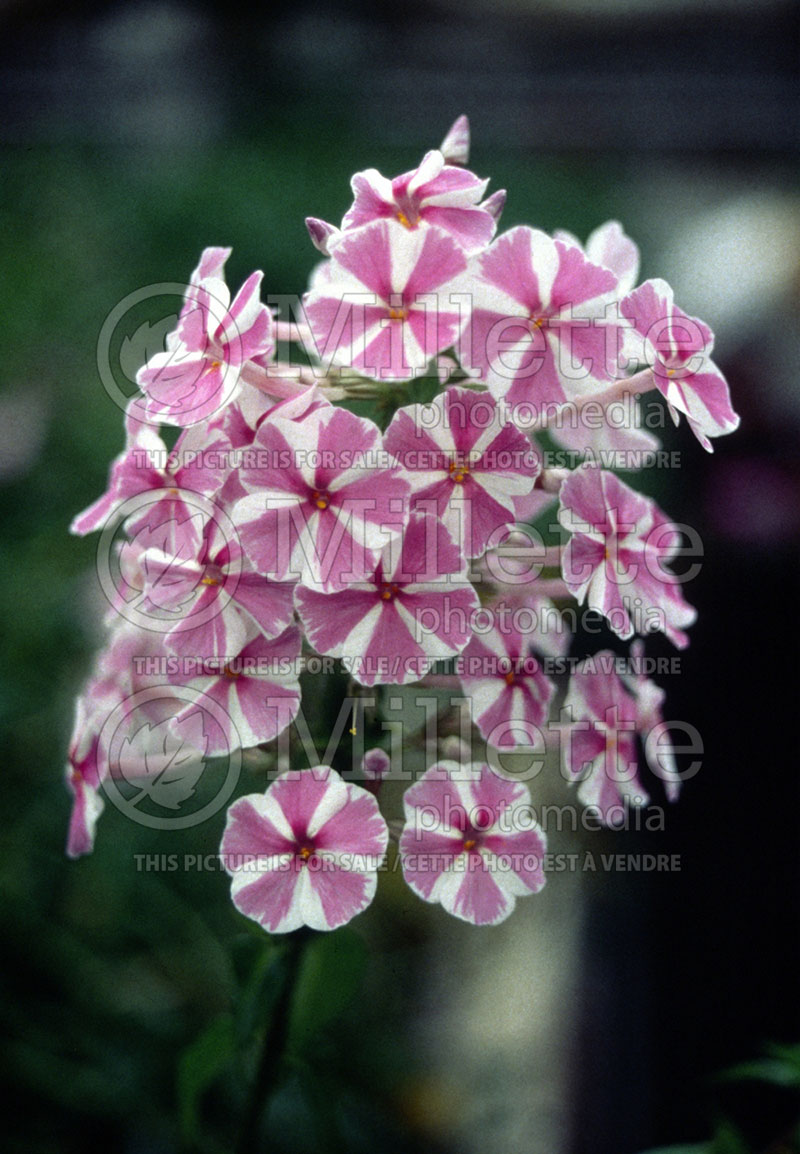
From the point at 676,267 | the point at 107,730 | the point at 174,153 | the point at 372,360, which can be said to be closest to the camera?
the point at 372,360

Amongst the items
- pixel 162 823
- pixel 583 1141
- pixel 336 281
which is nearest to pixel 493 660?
→ pixel 336 281

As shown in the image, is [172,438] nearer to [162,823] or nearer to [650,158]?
[162,823]

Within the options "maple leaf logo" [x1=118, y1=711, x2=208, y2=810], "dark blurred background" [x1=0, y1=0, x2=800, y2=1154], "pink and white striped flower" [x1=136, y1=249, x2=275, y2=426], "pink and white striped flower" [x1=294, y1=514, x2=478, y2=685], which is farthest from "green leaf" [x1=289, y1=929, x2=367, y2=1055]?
"pink and white striped flower" [x1=136, y1=249, x2=275, y2=426]

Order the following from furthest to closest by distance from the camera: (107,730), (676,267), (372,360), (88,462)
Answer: (676,267) < (88,462) < (107,730) < (372,360)

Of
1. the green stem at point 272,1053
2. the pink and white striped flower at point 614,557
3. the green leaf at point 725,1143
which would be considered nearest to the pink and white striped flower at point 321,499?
the pink and white striped flower at point 614,557

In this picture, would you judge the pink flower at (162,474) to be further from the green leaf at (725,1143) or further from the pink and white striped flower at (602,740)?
the green leaf at (725,1143)

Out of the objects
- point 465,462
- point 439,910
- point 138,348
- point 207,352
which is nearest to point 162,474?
point 207,352

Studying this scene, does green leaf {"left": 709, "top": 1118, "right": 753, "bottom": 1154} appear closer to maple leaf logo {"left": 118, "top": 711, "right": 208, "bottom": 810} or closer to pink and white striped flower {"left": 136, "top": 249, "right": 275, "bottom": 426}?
maple leaf logo {"left": 118, "top": 711, "right": 208, "bottom": 810}

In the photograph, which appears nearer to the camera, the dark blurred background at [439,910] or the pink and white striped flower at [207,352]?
the pink and white striped flower at [207,352]
